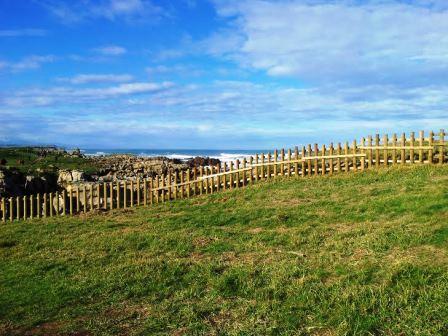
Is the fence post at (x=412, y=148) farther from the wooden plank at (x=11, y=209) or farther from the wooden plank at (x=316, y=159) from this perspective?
the wooden plank at (x=11, y=209)

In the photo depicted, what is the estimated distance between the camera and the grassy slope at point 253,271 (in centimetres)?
607

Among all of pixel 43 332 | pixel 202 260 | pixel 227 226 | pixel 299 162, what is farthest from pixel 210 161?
pixel 43 332

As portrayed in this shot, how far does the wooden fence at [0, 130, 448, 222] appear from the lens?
1895cm

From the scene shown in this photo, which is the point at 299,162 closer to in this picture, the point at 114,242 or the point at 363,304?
the point at 114,242

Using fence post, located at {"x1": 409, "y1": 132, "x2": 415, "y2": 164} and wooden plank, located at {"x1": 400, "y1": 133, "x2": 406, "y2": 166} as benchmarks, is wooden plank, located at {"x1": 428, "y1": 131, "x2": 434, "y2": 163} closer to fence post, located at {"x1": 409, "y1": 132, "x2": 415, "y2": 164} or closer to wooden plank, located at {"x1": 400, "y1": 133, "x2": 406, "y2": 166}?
fence post, located at {"x1": 409, "y1": 132, "x2": 415, "y2": 164}

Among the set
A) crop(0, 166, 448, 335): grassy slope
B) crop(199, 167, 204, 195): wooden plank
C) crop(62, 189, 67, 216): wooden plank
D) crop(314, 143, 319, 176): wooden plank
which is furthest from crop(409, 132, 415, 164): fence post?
crop(62, 189, 67, 216): wooden plank

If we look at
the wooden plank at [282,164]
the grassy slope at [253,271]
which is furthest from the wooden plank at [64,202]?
the wooden plank at [282,164]

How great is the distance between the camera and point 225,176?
2077cm

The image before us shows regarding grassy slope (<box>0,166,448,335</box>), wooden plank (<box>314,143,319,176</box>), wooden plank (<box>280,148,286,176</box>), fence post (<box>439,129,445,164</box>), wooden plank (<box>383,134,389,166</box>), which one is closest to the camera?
grassy slope (<box>0,166,448,335</box>)

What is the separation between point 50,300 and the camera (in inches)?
305

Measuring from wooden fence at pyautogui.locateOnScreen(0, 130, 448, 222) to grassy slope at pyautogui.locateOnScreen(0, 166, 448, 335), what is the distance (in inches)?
173

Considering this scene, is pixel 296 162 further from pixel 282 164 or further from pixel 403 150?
pixel 403 150

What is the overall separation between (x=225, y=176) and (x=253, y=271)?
12.9 m

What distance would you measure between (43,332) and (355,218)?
7944 millimetres
